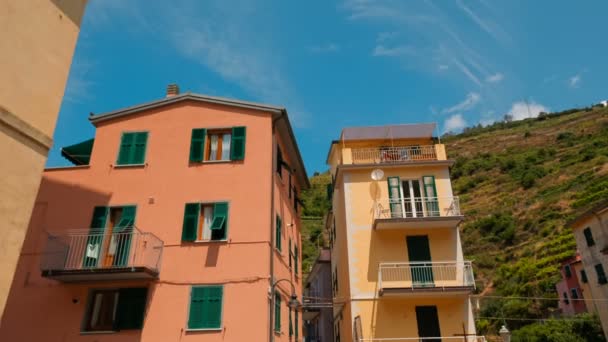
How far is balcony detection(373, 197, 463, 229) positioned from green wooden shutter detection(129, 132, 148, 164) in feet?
35.9

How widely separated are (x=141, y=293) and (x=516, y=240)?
62026 mm

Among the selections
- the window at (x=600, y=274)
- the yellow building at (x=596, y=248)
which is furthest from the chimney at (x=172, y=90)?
the window at (x=600, y=274)

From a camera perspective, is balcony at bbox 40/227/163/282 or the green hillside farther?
the green hillside

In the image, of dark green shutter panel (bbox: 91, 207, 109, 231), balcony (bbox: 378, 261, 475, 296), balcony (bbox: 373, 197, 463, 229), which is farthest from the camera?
balcony (bbox: 373, 197, 463, 229)

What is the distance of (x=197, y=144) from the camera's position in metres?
14.7

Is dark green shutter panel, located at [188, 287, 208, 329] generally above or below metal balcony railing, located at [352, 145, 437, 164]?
below

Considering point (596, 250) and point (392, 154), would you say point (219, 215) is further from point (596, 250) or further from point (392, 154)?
point (596, 250)

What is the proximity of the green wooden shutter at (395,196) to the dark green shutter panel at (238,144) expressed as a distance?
922 cm

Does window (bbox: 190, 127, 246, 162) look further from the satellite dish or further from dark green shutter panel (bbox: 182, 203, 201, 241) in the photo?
the satellite dish

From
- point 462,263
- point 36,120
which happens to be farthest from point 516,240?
point 36,120

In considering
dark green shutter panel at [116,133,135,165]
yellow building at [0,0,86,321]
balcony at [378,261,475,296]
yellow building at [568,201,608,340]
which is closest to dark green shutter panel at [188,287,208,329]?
dark green shutter panel at [116,133,135,165]

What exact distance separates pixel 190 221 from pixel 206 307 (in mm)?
2785

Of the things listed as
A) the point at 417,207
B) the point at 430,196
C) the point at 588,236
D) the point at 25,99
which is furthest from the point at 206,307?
the point at 588,236

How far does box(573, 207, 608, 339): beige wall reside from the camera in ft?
94.3
